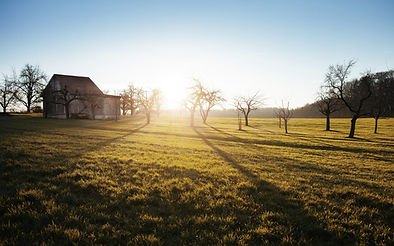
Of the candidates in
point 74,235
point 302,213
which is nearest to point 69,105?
point 74,235

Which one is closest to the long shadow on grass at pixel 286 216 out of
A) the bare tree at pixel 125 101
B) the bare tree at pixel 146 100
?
the bare tree at pixel 146 100

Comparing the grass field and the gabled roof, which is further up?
the gabled roof

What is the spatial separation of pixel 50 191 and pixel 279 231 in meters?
Answer: 5.92

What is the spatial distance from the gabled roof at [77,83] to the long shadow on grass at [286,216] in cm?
4484

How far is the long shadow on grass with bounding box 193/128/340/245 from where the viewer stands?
3.31 meters

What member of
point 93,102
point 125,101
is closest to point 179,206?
point 93,102

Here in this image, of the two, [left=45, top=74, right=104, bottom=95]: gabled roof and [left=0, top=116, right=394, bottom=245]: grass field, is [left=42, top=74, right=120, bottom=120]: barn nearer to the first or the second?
[left=45, top=74, right=104, bottom=95]: gabled roof

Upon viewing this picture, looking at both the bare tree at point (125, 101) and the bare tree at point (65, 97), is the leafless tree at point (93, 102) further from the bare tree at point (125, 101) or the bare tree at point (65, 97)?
the bare tree at point (125, 101)

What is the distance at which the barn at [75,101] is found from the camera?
1481 inches

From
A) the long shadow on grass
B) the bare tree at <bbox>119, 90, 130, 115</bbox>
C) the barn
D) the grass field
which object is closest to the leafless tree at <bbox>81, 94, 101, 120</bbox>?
the barn

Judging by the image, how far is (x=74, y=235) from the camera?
3.03m

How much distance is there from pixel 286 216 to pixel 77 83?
5218cm

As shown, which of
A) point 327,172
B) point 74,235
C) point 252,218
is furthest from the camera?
point 327,172

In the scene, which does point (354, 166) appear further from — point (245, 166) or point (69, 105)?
point (69, 105)
